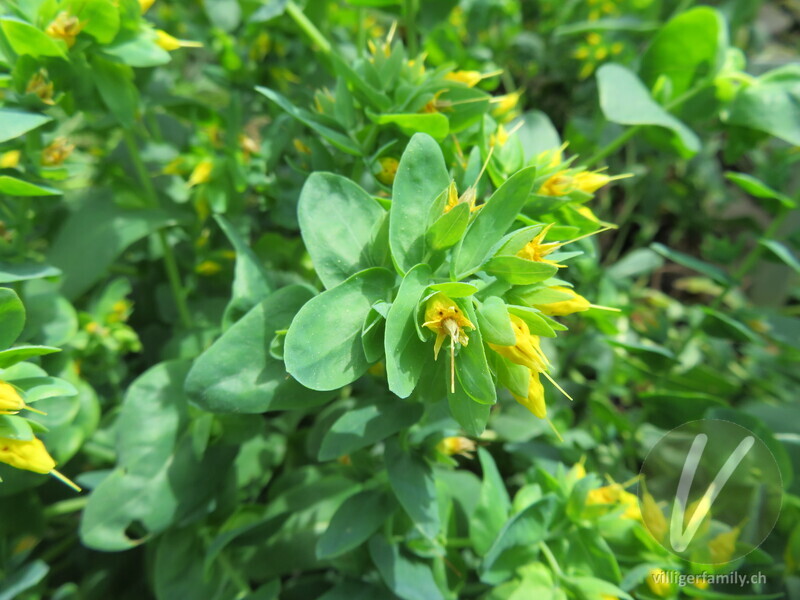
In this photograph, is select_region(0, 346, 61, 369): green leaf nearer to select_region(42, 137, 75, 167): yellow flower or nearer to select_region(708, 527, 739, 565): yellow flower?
select_region(42, 137, 75, 167): yellow flower

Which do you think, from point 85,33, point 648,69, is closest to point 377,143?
point 85,33

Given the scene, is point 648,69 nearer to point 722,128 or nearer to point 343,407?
point 722,128

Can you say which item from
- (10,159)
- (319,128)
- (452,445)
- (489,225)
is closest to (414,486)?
Answer: (452,445)

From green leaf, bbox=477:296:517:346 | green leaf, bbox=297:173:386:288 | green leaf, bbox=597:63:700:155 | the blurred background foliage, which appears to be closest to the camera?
green leaf, bbox=477:296:517:346

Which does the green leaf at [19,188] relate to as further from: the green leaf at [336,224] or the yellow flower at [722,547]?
the yellow flower at [722,547]

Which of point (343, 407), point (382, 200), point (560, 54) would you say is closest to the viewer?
point (382, 200)

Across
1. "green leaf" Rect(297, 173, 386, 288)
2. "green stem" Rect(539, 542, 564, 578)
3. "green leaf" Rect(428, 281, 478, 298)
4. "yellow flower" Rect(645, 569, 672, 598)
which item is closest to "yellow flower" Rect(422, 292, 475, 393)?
"green leaf" Rect(428, 281, 478, 298)
